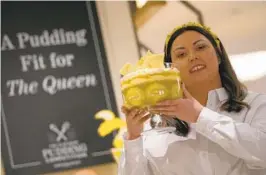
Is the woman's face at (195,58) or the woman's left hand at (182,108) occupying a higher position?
the woman's face at (195,58)

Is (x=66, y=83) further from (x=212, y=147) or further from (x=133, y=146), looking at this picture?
(x=212, y=147)

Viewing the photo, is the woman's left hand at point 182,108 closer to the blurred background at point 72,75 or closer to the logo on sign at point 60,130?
the blurred background at point 72,75

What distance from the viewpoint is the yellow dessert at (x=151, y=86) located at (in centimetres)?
139

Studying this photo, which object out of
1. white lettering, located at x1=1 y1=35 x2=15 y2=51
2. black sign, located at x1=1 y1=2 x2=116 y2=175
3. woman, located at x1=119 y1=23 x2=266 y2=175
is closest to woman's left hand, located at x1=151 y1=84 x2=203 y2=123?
woman, located at x1=119 y1=23 x2=266 y2=175

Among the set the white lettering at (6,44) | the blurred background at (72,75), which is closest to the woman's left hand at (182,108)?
the blurred background at (72,75)

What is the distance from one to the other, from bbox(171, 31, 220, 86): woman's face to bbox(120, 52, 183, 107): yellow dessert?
0.41ft

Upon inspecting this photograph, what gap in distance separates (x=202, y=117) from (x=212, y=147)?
16 centimetres

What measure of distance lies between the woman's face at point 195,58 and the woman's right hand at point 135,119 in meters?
0.18

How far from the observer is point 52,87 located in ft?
10.3

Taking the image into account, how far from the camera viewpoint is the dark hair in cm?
150

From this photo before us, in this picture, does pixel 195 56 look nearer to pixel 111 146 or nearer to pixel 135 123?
pixel 135 123

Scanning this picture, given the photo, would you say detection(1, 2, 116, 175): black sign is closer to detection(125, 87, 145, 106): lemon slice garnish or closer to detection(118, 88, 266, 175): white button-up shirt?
detection(118, 88, 266, 175): white button-up shirt

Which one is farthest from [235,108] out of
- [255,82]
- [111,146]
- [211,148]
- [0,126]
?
[0,126]

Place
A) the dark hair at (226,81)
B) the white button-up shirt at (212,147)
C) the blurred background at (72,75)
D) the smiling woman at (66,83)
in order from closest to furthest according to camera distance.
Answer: the white button-up shirt at (212,147), the dark hair at (226,81), the blurred background at (72,75), the smiling woman at (66,83)
